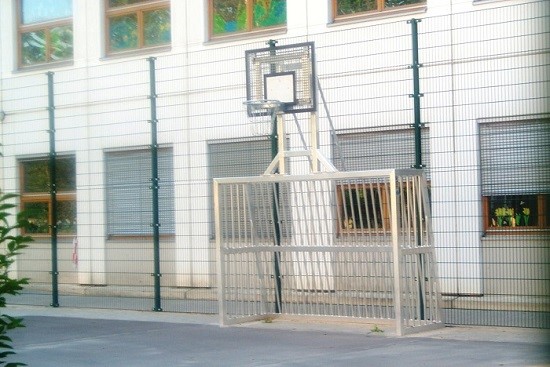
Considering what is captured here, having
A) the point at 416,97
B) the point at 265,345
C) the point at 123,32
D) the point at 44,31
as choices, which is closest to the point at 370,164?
the point at 416,97

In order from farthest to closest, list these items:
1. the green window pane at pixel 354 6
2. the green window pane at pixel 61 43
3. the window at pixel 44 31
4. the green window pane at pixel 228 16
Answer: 1. the window at pixel 44 31
2. the green window pane at pixel 61 43
3. the green window pane at pixel 228 16
4. the green window pane at pixel 354 6

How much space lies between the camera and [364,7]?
16.7m

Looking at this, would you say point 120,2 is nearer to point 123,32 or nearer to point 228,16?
point 123,32

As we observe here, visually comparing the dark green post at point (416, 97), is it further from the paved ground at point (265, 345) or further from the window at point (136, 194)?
the window at point (136, 194)

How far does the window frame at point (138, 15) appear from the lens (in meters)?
19.2

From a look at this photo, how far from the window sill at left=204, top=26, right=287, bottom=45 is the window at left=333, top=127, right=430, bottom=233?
2.58 metres

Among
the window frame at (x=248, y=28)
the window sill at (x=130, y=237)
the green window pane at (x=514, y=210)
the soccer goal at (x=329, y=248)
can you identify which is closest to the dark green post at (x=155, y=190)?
the soccer goal at (x=329, y=248)

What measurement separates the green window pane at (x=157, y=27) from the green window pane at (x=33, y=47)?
2.43 metres

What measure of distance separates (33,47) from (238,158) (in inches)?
251

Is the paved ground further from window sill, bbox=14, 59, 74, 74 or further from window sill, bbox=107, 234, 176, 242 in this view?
window sill, bbox=14, 59, 74, 74

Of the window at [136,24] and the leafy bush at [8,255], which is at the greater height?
the window at [136,24]

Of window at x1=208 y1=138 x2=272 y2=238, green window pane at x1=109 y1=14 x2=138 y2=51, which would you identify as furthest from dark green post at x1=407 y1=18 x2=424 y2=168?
green window pane at x1=109 y1=14 x2=138 y2=51

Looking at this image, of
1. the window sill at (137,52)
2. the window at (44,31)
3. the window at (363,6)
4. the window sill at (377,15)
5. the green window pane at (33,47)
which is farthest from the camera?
the green window pane at (33,47)

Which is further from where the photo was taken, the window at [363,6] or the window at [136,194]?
the window at [136,194]
